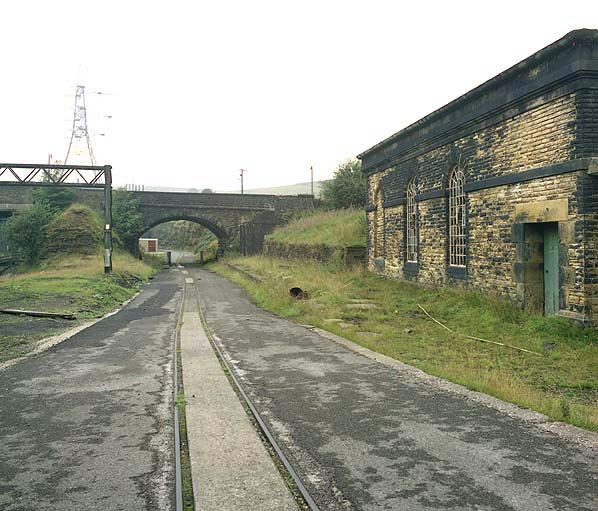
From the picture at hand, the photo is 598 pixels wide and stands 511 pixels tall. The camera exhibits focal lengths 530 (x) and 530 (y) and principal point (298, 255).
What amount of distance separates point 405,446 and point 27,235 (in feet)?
126

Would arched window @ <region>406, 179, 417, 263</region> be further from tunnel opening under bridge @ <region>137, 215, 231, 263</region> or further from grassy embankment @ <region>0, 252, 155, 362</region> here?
tunnel opening under bridge @ <region>137, 215, 231, 263</region>

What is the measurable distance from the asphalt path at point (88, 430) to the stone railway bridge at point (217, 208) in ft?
112

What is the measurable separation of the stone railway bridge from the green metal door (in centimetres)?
3328

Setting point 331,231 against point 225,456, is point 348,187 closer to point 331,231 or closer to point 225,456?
point 331,231

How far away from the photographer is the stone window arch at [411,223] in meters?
17.8

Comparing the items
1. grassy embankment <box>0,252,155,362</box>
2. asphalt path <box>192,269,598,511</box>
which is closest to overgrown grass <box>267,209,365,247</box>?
grassy embankment <box>0,252,155,362</box>

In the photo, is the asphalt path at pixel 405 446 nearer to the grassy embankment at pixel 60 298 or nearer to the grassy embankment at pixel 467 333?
the grassy embankment at pixel 467 333

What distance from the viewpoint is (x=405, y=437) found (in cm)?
499

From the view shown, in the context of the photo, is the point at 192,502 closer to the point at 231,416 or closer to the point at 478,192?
the point at 231,416

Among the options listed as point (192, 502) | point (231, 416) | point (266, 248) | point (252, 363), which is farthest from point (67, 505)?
point (266, 248)

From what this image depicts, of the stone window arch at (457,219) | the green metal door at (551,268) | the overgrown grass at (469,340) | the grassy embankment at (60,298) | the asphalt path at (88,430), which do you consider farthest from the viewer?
the stone window arch at (457,219)

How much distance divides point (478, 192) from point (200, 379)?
9.10m

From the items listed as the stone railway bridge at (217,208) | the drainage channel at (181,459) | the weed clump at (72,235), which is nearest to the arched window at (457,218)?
the drainage channel at (181,459)

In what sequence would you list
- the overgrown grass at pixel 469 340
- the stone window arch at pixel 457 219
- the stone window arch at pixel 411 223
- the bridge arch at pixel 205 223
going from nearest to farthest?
1. the overgrown grass at pixel 469 340
2. the stone window arch at pixel 457 219
3. the stone window arch at pixel 411 223
4. the bridge arch at pixel 205 223
